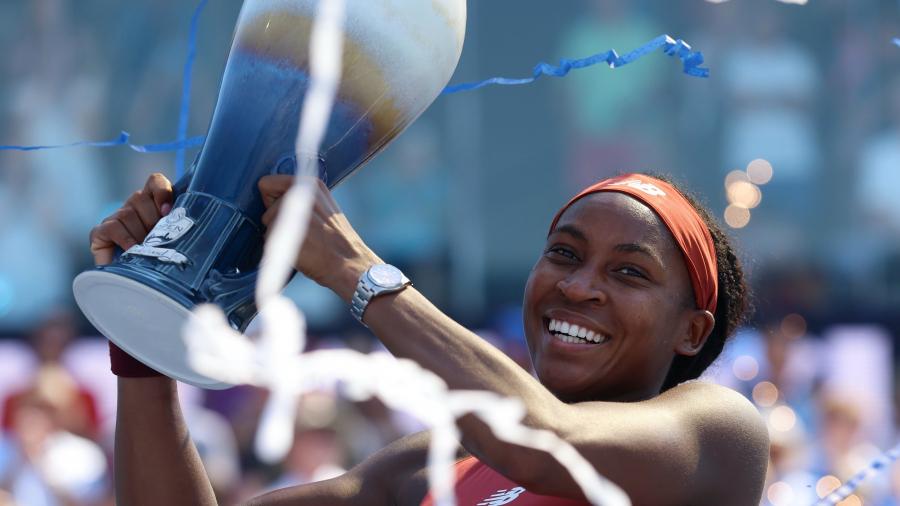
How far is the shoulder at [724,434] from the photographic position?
78.6 inches

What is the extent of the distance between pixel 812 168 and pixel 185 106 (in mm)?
5681

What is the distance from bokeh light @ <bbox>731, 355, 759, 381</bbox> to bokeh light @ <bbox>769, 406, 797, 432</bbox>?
287 millimetres

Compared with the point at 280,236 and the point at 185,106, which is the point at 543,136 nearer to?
the point at 185,106

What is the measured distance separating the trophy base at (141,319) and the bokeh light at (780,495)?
10.4ft

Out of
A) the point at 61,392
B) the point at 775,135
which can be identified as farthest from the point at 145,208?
the point at 775,135

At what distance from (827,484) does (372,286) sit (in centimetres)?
371

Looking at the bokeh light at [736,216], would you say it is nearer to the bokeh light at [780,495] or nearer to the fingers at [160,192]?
the bokeh light at [780,495]

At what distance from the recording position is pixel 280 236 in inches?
72.3

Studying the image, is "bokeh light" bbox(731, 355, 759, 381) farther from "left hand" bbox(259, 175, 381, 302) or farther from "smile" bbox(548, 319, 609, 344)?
"left hand" bbox(259, 175, 381, 302)

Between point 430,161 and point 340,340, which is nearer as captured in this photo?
point 340,340

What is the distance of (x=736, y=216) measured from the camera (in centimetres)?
734

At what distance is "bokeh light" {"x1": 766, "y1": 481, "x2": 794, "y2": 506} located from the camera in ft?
15.5

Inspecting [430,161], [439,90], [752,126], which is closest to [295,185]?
[439,90]

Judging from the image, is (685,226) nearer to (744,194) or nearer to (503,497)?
(503,497)
